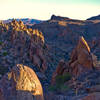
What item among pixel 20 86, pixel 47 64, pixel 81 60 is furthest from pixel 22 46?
pixel 20 86

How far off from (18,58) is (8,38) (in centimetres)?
790

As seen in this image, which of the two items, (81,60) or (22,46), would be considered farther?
(22,46)

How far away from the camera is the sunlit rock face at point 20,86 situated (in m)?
8.81

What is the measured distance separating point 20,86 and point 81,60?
1333 centimetres

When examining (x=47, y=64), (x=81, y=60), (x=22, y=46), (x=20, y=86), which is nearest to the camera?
(x=20, y=86)

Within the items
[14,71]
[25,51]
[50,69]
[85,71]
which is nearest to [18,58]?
[25,51]

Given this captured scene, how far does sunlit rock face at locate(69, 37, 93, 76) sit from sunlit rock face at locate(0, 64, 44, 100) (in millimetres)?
11478

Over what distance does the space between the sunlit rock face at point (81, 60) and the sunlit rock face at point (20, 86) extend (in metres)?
11.5

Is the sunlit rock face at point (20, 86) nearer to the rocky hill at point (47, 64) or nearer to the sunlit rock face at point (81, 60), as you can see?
the rocky hill at point (47, 64)

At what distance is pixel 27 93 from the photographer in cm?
889

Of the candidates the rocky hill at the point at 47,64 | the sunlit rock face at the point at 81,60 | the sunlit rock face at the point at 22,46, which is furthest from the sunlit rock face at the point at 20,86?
the sunlit rock face at the point at 22,46

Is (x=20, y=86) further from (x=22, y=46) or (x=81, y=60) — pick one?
(x=22, y=46)

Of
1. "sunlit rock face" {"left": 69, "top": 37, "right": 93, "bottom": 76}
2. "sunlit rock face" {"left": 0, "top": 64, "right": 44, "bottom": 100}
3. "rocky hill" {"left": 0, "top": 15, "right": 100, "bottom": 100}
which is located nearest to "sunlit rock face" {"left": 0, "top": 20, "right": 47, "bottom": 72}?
"rocky hill" {"left": 0, "top": 15, "right": 100, "bottom": 100}

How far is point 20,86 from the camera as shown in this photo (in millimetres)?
8961
